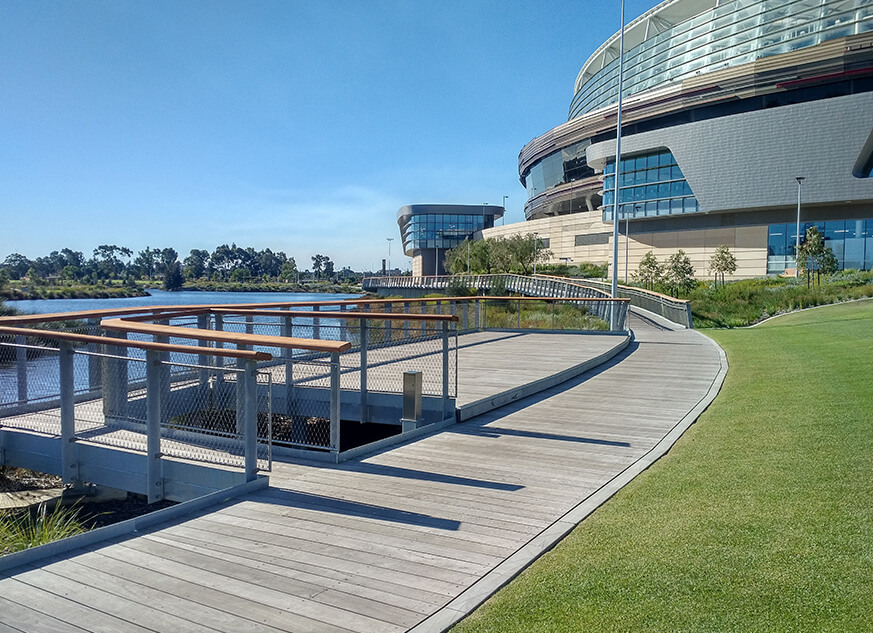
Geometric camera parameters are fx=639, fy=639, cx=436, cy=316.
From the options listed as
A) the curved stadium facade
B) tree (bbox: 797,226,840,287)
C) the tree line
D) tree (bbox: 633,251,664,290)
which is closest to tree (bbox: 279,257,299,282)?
the tree line

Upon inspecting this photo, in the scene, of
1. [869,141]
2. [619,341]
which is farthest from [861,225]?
[619,341]

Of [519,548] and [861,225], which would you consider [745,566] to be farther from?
[861,225]

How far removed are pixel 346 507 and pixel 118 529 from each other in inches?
69.4

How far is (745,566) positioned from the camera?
403 centimetres

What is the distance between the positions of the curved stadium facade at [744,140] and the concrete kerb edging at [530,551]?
43945 millimetres

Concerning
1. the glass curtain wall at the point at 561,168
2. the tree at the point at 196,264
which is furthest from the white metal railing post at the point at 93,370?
the tree at the point at 196,264

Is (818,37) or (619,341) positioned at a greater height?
(818,37)

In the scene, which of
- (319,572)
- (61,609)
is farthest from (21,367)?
(319,572)

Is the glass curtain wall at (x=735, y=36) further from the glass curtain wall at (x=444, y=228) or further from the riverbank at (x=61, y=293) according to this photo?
the riverbank at (x=61, y=293)

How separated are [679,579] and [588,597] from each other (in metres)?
0.61

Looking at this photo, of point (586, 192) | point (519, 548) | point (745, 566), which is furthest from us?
point (586, 192)

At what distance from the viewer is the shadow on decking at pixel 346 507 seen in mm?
5160

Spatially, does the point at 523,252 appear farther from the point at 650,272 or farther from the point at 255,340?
the point at 255,340

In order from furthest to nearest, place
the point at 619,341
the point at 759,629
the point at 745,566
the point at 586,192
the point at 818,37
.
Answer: the point at 586,192 < the point at 818,37 < the point at 619,341 < the point at 745,566 < the point at 759,629
